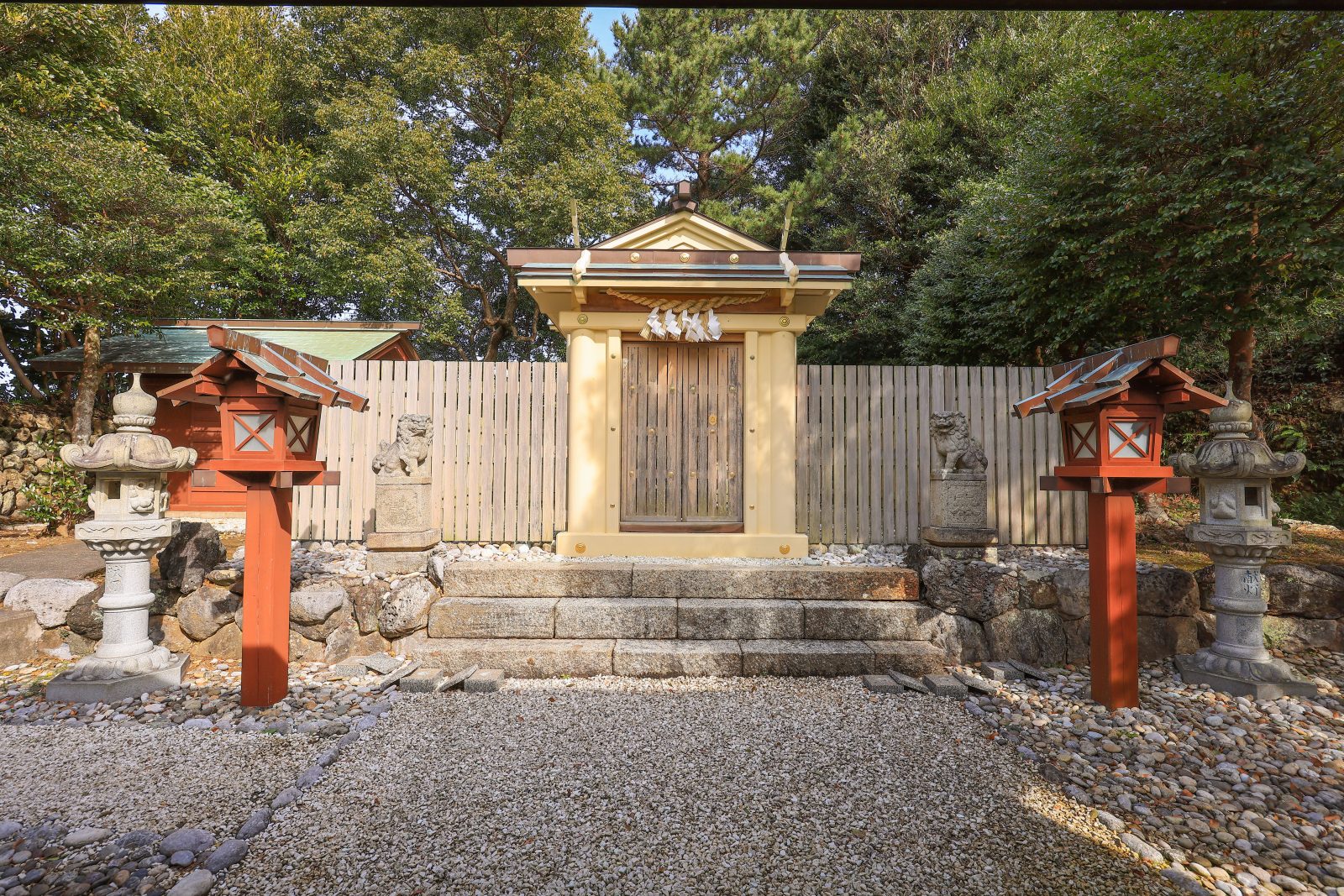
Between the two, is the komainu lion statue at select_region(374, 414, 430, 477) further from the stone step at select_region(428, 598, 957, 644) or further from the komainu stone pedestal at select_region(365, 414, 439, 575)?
the stone step at select_region(428, 598, 957, 644)

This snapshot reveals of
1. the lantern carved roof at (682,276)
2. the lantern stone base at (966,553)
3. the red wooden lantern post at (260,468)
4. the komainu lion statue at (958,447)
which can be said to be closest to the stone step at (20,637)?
the red wooden lantern post at (260,468)

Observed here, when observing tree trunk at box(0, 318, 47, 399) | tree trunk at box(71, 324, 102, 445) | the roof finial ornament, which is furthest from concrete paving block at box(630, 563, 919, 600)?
tree trunk at box(0, 318, 47, 399)

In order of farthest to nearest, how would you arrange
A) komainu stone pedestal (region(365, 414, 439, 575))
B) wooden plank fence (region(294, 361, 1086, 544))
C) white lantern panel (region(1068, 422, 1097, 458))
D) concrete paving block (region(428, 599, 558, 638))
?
wooden plank fence (region(294, 361, 1086, 544)) → komainu stone pedestal (region(365, 414, 439, 575)) → concrete paving block (region(428, 599, 558, 638)) → white lantern panel (region(1068, 422, 1097, 458))

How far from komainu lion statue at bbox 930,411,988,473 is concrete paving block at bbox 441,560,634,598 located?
298cm

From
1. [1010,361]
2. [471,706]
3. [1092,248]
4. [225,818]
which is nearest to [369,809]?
[225,818]

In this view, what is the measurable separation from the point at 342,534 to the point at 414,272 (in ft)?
28.6

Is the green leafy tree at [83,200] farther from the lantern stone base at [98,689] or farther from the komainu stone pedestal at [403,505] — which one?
the lantern stone base at [98,689]

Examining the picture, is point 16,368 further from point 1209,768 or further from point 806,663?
point 1209,768

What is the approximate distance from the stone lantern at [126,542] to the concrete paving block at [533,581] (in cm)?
203

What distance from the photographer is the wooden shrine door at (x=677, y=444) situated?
6.64 metres

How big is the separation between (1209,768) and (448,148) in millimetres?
17240

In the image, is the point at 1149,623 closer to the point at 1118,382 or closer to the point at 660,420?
the point at 1118,382

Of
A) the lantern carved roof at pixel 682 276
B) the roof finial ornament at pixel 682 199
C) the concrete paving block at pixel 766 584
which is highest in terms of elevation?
the roof finial ornament at pixel 682 199

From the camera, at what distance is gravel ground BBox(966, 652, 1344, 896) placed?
3033mm
